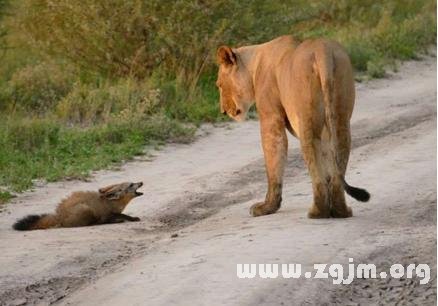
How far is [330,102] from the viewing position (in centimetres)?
881

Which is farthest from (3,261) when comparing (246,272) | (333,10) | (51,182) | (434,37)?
(333,10)

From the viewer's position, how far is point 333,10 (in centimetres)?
2434

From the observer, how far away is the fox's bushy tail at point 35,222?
9.71 metres

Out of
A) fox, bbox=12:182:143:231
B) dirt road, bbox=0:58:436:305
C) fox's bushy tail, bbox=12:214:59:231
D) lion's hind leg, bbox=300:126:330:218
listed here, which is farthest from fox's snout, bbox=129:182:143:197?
lion's hind leg, bbox=300:126:330:218

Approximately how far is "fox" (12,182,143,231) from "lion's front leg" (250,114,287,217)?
1.18 m

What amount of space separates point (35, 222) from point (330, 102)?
2581mm

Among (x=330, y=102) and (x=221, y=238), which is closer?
(x=221, y=238)

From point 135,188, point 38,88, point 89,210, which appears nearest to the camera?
point 89,210

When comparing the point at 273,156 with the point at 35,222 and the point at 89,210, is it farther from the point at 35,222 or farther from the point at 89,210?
the point at 35,222

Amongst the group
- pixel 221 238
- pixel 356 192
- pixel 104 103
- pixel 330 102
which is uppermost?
pixel 330 102

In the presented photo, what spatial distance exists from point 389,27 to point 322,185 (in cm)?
1297

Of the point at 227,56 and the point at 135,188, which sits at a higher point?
the point at 227,56

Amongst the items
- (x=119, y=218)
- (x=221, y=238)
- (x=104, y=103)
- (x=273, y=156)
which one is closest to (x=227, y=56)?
(x=273, y=156)

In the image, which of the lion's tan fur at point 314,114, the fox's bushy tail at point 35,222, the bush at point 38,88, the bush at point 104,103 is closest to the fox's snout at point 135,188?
the fox's bushy tail at point 35,222
